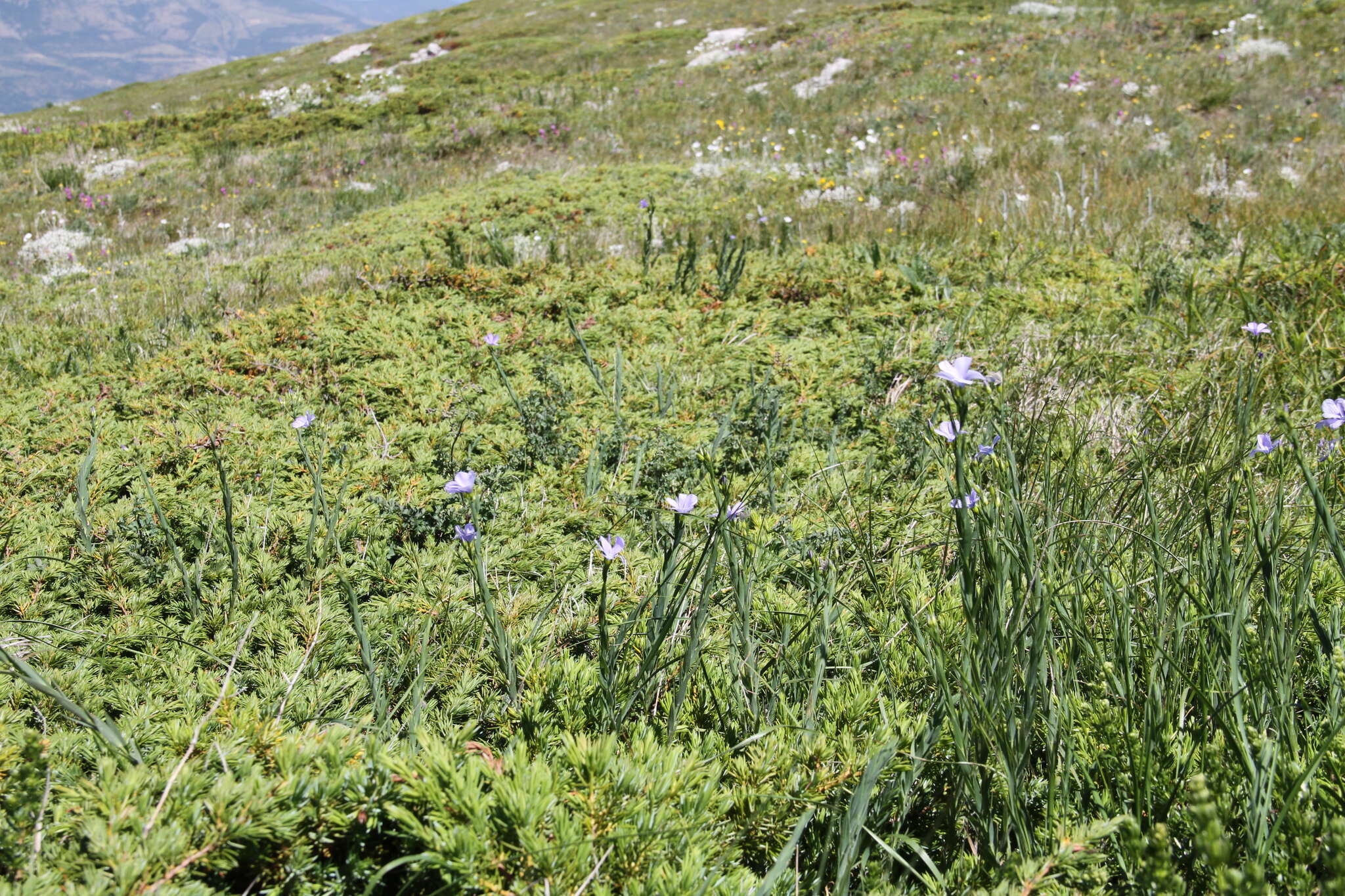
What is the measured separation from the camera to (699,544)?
228 centimetres

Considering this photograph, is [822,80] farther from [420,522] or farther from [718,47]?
[420,522]

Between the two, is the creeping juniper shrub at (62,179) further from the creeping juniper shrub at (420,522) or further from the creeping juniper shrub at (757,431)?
the creeping juniper shrub at (757,431)

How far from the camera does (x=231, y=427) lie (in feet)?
11.4

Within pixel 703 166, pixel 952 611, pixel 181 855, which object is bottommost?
pixel 952 611

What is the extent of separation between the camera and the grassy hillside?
127 centimetres

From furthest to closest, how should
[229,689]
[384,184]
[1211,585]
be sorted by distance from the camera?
[384,184], [229,689], [1211,585]

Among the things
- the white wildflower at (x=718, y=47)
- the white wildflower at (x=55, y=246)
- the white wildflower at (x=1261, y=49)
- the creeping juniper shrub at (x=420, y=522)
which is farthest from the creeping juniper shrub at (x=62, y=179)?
the white wildflower at (x=1261, y=49)

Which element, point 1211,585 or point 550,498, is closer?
point 1211,585

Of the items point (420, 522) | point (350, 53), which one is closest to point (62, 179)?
point (420, 522)

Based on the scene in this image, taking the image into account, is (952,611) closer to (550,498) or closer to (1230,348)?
(550,498)

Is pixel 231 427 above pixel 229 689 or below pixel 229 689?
above

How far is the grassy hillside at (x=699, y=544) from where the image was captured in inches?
49.9

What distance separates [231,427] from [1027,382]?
381cm

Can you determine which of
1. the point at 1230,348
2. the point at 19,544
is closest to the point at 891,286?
the point at 1230,348
